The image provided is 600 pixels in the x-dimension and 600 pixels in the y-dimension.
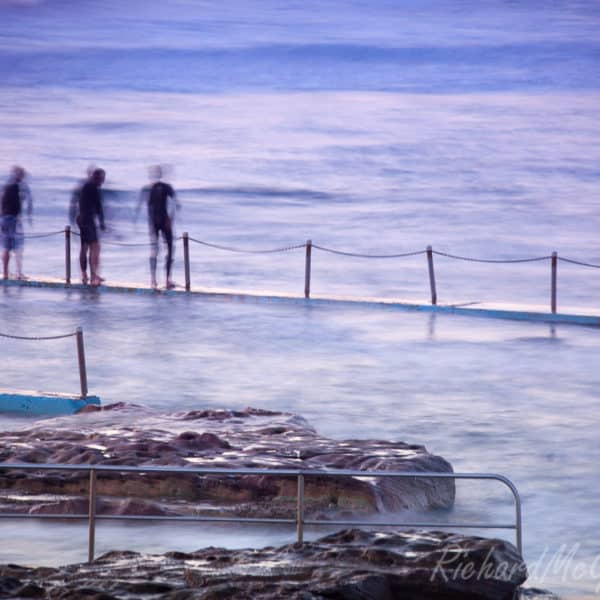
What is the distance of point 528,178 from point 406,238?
14259mm

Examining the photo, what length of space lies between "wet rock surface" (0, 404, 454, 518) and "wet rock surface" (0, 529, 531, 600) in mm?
2171

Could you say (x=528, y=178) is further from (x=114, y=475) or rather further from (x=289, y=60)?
(x=289, y=60)

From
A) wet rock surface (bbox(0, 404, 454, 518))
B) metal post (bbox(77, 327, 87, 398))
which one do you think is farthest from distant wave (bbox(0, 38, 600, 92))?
wet rock surface (bbox(0, 404, 454, 518))

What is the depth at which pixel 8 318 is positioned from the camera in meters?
18.5

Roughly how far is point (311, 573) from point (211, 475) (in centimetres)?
317

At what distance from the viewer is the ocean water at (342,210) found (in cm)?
1296

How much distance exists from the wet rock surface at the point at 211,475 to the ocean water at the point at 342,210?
0.43 m

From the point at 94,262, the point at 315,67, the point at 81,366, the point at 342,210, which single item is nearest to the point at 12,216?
the point at 94,262

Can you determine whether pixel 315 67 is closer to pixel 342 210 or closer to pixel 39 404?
pixel 342 210

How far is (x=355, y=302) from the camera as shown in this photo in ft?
67.0

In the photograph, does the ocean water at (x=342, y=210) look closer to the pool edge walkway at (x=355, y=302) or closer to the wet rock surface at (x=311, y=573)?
the pool edge walkway at (x=355, y=302)

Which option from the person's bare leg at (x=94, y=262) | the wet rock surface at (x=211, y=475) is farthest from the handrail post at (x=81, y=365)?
the person's bare leg at (x=94, y=262)

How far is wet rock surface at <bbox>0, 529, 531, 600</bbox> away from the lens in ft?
22.1

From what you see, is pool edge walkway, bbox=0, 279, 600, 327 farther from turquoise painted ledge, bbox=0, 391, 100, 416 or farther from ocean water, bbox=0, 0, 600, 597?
turquoise painted ledge, bbox=0, 391, 100, 416
